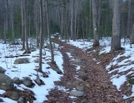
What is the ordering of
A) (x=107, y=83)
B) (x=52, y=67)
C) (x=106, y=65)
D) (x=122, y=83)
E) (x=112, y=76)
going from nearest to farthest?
(x=122, y=83)
(x=107, y=83)
(x=112, y=76)
(x=52, y=67)
(x=106, y=65)

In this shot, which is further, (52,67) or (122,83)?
(52,67)

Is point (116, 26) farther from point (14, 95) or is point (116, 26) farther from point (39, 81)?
Answer: point (14, 95)

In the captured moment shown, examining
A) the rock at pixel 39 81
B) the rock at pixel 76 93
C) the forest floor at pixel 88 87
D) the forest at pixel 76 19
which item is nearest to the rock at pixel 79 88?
the forest floor at pixel 88 87

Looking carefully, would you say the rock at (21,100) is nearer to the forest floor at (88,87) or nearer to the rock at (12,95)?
the rock at (12,95)

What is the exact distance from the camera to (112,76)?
32.2 ft

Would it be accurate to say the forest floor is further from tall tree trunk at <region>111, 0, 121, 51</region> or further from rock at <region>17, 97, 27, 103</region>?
tall tree trunk at <region>111, 0, 121, 51</region>

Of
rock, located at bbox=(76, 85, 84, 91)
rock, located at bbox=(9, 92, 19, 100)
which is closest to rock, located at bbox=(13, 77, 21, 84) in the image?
rock, located at bbox=(9, 92, 19, 100)

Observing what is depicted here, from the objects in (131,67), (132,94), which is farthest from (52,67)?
(132,94)

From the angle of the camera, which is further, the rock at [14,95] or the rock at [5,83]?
the rock at [5,83]

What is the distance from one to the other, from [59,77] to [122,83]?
3.08m

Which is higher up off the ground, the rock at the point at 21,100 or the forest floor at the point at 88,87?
the rock at the point at 21,100

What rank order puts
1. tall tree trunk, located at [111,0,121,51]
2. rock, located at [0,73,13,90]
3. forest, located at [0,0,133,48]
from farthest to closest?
A: forest, located at [0,0,133,48] < tall tree trunk, located at [111,0,121,51] < rock, located at [0,73,13,90]

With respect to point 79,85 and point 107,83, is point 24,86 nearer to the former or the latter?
point 79,85

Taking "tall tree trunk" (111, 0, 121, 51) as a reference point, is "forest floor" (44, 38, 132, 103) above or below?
below
